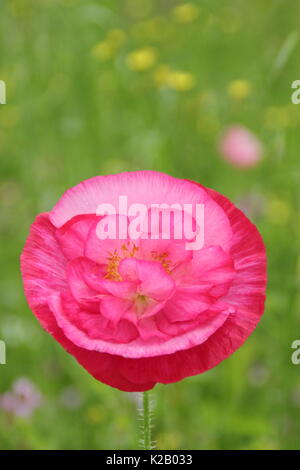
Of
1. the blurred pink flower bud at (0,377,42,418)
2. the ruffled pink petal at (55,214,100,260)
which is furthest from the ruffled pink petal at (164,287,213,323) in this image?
the blurred pink flower bud at (0,377,42,418)

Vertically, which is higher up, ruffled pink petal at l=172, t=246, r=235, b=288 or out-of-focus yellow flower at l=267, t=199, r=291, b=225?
out-of-focus yellow flower at l=267, t=199, r=291, b=225

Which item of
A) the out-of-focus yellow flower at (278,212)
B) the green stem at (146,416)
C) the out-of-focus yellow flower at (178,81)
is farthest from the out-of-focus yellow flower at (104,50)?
the green stem at (146,416)

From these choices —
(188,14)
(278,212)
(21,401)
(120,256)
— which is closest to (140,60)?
(188,14)

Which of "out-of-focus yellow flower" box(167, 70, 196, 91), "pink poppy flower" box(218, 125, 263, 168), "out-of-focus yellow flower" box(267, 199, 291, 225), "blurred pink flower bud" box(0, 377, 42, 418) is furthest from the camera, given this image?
"pink poppy flower" box(218, 125, 263, 168)

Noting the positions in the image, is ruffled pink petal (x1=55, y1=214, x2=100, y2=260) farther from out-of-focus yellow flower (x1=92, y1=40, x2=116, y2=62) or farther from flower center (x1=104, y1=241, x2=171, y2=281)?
out-of-focus yellow flower (x1=92, y1=40, x2=116, y2=62)

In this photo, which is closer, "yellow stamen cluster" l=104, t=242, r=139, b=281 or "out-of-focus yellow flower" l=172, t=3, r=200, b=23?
"yellow stamen cluster" l=104, t=242, r=139, b=281

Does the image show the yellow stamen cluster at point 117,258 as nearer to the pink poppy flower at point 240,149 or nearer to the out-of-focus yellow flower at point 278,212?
the out-of-focus yellow flower at point 278,212

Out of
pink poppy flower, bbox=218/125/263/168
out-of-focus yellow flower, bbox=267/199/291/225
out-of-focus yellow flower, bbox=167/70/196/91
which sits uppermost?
out-of-focus yellow flower, bbox=167/70/196/91
